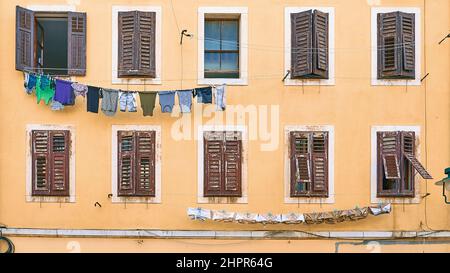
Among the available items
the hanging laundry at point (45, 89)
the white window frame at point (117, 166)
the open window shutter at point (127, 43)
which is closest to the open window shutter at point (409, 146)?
the white window frame at point (117, 166)

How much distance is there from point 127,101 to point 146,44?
136cm

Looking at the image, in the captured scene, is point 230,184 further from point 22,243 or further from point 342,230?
point 22,243

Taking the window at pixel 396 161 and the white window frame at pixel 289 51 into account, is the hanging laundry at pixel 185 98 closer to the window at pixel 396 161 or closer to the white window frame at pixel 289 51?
the white window frame at pixel 289 51

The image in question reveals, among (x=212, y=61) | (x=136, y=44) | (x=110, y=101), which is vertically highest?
(x=136, y=44)

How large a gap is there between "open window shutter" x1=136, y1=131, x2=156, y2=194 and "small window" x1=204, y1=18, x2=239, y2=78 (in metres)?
2.06

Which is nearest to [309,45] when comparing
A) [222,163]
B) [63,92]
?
[222,163]

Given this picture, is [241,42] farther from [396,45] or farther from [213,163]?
[396,45]

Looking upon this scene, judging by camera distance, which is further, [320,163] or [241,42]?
[241,42]

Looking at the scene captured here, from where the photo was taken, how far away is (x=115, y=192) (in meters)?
16.9

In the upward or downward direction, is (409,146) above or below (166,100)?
below

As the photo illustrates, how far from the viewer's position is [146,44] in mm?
17000

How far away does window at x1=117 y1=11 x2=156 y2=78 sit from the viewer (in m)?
16.9

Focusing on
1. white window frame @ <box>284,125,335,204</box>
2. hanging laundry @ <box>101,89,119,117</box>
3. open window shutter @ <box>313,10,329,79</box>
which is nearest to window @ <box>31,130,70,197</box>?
hanging laundry @ <box>101,89,119,117</box>

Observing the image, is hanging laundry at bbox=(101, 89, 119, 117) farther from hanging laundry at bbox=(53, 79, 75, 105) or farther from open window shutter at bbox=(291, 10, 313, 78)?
open window shutter at bbox=(291, 10, 313, 78)
